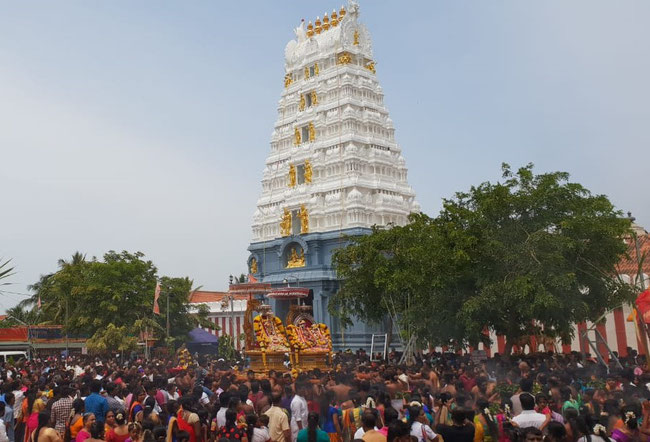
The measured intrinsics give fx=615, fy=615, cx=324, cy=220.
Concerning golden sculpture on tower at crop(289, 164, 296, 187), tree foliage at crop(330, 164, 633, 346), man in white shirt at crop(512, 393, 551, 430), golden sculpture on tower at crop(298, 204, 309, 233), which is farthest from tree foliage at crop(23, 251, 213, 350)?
man in white shirt at crop(512, 393, 551, 430)

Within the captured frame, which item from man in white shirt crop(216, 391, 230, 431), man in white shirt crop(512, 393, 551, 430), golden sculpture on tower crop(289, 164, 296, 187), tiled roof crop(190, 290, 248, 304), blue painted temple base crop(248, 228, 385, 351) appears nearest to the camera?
man in white shirt crop(512, 393, 551, 430)

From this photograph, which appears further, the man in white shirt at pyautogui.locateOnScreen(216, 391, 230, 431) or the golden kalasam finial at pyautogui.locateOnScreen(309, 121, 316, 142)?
the golden kalasam finial at pyautogui.locateOnScreen(309, 121, 316, 142)

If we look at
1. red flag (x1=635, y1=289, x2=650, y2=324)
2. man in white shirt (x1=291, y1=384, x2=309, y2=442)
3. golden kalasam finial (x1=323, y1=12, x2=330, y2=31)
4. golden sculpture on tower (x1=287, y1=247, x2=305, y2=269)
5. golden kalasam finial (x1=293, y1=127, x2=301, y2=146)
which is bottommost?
man in white shirt (x1=291, y1=384, x2=309, y2=442)

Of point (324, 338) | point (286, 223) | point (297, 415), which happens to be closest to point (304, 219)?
point (286, 223)

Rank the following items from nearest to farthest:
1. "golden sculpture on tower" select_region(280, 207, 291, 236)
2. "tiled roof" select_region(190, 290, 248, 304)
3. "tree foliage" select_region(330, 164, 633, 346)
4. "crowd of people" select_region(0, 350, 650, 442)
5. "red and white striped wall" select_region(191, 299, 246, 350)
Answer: "crowd of people" select_region(0, 350, 650, 442)
"tree foliage" select_region(330, 164, 633, 346)
"golden sculpture on tower" select_region(280, 207, 291, 236)
"red and white striped wall" select_region(191, 299, 246, 350)
"tiled roof" select_region(190, 290, 248, 304)

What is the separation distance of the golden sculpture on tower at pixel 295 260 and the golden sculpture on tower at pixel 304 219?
1.61 m

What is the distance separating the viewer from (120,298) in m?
41.3

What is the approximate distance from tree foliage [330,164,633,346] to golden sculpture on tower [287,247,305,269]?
18381mm

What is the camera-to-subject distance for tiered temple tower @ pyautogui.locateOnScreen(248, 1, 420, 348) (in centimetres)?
4553

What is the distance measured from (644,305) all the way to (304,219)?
95.3 feet

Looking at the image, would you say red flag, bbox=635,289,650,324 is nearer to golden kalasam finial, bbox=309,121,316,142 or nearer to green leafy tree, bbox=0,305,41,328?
golden kalasam finial, bbox=309,121,316,142

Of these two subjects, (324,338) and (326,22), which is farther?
(326,22)

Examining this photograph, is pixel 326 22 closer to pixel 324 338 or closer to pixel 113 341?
pixel 113 341

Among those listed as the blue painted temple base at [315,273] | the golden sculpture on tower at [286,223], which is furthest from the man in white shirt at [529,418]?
the golden sculpture on tower at [286,223]
